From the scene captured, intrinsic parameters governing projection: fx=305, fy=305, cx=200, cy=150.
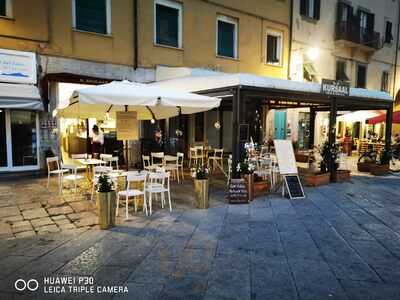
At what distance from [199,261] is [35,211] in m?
3.61

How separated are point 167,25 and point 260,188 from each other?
7436 mm

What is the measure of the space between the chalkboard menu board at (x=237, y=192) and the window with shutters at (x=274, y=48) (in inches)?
387

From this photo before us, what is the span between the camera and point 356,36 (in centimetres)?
1697

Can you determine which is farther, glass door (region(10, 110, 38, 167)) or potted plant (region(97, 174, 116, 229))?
glass door (region(10, 110, 38, 167))

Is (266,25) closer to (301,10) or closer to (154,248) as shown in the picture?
(301,10)

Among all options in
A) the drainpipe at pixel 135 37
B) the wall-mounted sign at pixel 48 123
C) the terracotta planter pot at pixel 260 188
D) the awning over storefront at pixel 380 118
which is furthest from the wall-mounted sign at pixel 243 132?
the awning over storefront at pixel 380 118

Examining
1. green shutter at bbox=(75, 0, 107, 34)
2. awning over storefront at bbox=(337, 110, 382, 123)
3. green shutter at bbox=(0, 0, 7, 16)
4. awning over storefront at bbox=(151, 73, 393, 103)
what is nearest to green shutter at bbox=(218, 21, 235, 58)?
awning over storefront at bbox=(151, 73, 393, 103)

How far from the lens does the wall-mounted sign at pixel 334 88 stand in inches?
327

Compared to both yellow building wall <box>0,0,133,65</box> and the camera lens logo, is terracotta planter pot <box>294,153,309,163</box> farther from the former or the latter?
the camera lens logo

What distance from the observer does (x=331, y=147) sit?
866 cm

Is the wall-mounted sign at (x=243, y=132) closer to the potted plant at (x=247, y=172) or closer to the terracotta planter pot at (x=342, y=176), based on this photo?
the potted plant at (x=247, y=172)

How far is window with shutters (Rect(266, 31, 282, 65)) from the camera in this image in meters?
14.6

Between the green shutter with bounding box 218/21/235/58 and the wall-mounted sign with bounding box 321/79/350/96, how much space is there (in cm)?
572

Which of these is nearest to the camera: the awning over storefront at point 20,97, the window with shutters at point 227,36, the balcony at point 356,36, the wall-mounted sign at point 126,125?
the wall-mounted sign at point 126,125
